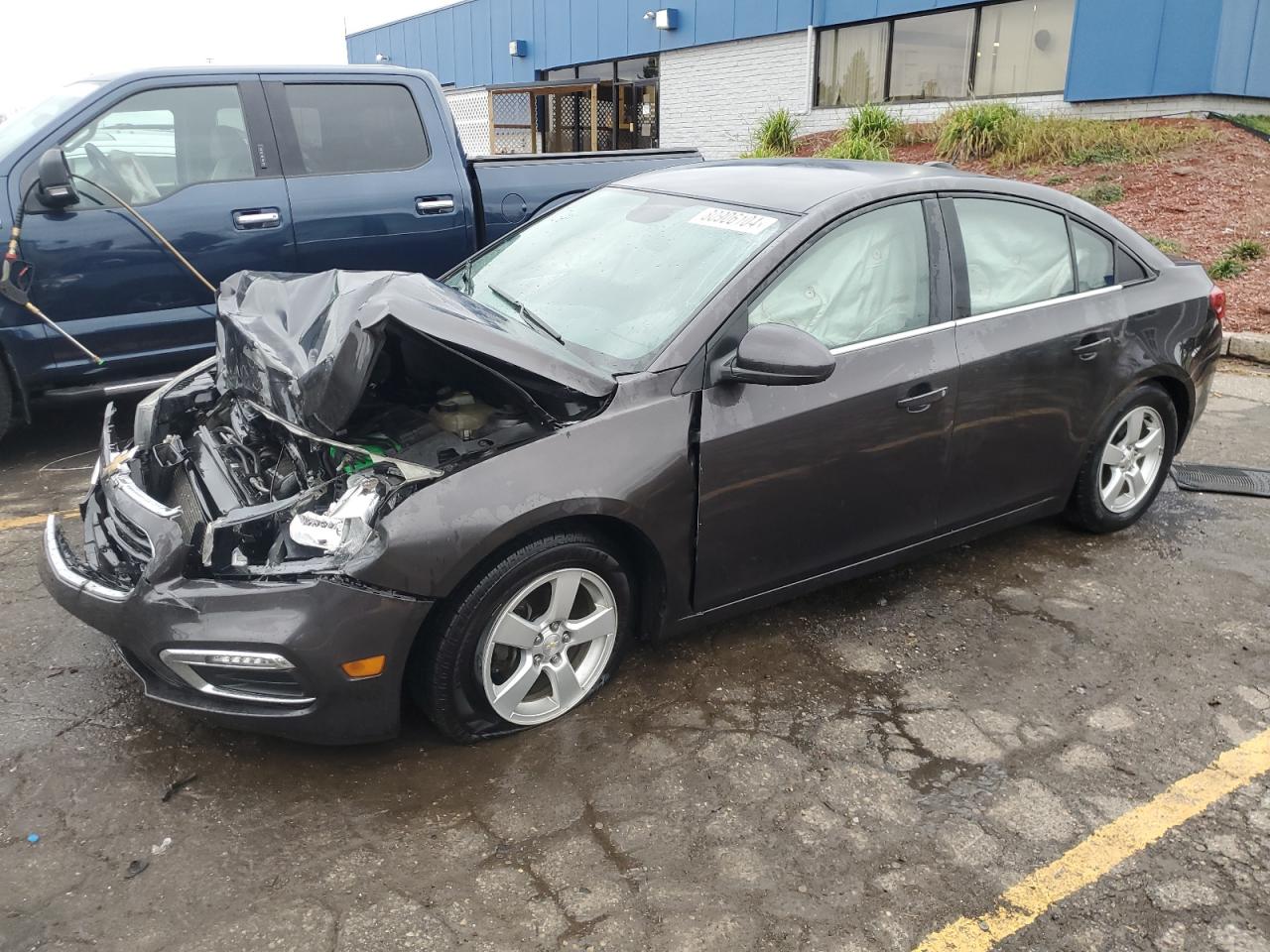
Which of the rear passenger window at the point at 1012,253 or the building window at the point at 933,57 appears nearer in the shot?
the rear passenger window at the point at 1012,253

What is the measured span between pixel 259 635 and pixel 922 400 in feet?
7.35

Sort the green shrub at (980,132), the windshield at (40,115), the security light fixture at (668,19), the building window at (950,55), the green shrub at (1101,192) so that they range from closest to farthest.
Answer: the windshield at (40,115)
the green shrub at (1101,192)
the green shrub at (980,132)
the building window at (950,55)
the security light fixture at (668,19)

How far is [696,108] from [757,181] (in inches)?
714

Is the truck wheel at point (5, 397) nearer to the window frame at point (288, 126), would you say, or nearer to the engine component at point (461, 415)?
the window frame at point (288, 126)

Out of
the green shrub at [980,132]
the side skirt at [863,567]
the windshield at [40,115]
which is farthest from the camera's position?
the green shrub at [980,132]

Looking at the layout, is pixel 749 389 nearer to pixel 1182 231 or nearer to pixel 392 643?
pixel 392 643

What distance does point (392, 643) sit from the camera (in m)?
2.60

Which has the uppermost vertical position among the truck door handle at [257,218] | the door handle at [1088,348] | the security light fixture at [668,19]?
the security light fixture at [668,19]

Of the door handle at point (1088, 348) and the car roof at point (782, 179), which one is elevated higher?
the car roof at point (782, 179)

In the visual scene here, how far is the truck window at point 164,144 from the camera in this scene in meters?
5.09

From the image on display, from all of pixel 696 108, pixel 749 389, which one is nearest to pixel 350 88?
pixel 749 389

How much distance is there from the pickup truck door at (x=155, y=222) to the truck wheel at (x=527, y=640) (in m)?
3.29

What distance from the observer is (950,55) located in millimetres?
15930

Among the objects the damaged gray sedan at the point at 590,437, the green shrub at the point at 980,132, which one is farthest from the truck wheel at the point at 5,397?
the green shrub at the point at 980,132
